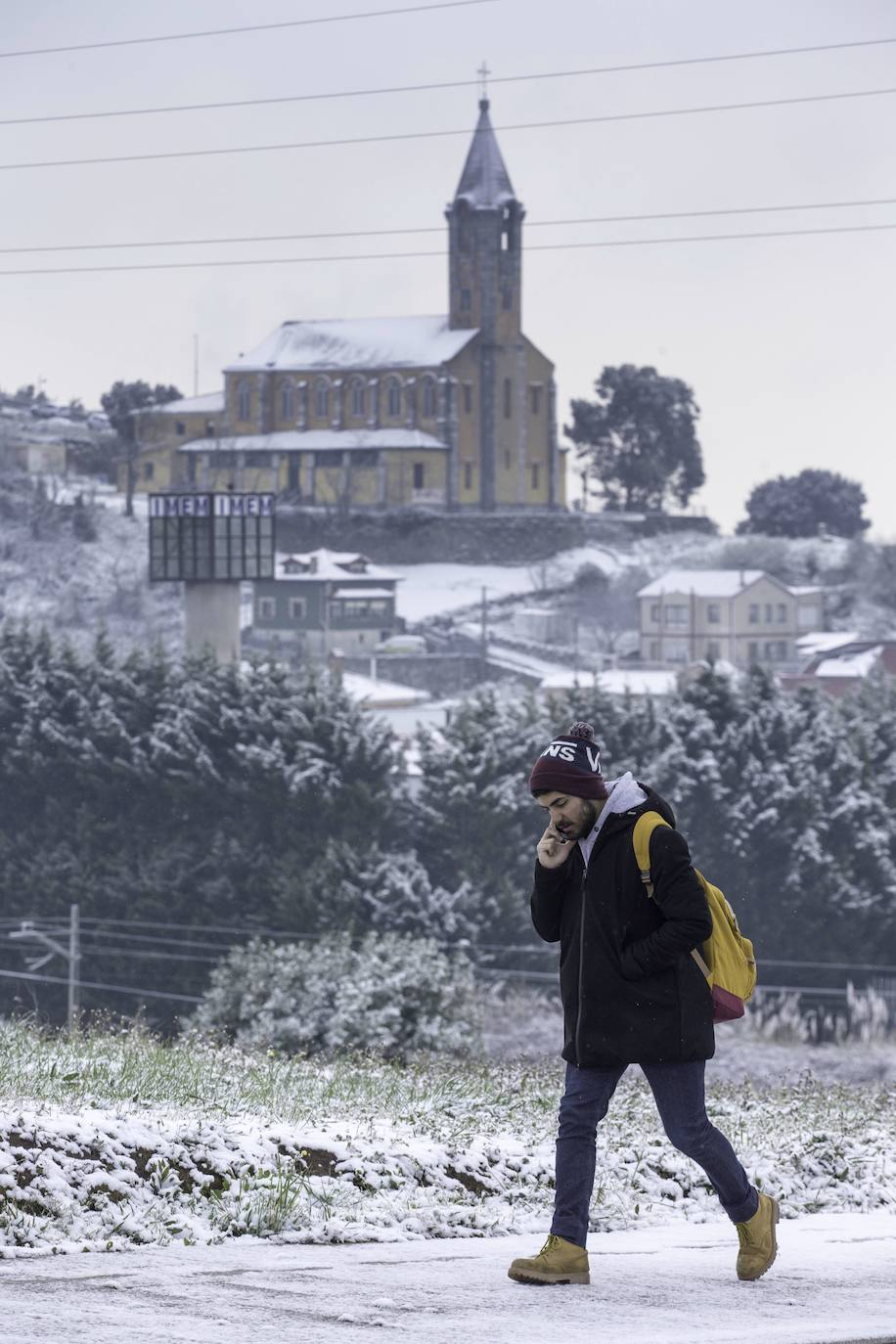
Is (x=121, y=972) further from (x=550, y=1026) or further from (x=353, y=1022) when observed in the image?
(x=353, y=1022)

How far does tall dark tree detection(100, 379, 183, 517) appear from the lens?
16038 cm

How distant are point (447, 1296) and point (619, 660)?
13104 centimetres

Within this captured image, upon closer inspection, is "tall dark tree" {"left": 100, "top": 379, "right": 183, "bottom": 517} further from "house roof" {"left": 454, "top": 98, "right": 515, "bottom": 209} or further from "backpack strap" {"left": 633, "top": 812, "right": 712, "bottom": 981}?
"backpack strap" {"left": 633, "top": 812, "right": 712, "bottom": 981}

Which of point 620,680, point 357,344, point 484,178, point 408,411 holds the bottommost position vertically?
point 620,680

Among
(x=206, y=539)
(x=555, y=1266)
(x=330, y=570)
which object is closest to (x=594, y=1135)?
(x=555, y=1266)

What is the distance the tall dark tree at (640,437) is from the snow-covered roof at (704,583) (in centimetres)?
1261

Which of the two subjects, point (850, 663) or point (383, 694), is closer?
point (383, 694)

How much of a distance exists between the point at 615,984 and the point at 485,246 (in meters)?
159

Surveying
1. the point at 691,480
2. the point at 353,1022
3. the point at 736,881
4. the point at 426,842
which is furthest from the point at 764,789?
the point at 691,480

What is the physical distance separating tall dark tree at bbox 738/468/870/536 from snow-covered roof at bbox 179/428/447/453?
25.5 m

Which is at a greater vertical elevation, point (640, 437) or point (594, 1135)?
point (640, 437)

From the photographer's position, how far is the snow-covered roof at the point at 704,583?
135000mm

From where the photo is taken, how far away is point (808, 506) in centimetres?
15500

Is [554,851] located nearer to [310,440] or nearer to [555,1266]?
[555,1266]
